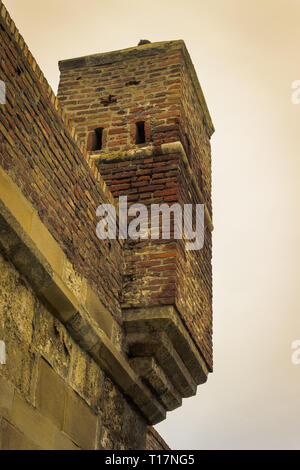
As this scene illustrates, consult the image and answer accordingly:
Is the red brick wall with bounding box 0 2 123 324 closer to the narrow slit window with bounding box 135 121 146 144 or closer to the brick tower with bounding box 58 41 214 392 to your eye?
the brick tower with bounding box 58 41 214 392

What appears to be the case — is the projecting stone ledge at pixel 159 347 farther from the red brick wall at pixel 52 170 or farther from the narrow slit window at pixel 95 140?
the narrow slit window at pixel 95 140

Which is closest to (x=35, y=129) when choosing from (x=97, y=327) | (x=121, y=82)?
(x=97, y=327)

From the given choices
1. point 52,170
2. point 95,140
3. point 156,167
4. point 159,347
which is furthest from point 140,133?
point 159,347

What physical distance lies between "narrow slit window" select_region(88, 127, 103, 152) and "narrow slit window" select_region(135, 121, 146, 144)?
41 centimetres

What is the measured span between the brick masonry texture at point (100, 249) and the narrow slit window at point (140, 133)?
13mm

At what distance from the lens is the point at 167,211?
7137 mm

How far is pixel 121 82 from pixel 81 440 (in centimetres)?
424

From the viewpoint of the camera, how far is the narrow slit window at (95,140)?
800 cm

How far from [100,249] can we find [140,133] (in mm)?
1883

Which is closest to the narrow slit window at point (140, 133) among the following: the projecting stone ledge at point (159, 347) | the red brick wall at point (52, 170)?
the red brick wall at point (52, 170)

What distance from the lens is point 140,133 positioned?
26.2 ft

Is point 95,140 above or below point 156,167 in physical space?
above

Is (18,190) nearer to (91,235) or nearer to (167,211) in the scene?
(91,235)

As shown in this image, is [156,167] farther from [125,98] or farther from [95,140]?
[125,98]
